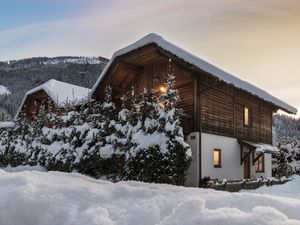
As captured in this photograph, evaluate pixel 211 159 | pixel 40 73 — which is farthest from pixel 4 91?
pixel 211 159

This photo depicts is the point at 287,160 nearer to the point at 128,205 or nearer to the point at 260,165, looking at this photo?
the point at 260,165

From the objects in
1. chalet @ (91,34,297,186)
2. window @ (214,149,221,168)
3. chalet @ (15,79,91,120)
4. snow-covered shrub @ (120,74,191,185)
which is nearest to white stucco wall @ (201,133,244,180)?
chalet @ (91,34,297,186)

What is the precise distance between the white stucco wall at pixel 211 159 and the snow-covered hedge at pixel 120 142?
3144 millimetres

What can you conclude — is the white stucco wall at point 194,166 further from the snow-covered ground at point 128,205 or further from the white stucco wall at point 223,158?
the snow-covered ground at point 128,205

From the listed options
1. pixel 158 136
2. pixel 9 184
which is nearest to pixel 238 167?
pixel 158 136

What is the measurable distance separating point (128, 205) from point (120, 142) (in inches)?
414

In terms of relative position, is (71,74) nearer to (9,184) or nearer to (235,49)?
(235,49)

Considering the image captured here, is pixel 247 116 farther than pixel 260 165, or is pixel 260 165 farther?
pixel 260 165

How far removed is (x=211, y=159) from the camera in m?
18.0

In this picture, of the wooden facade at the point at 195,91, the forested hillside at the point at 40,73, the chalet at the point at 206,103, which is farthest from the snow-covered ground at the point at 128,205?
the forested hillside at the point at 40,73

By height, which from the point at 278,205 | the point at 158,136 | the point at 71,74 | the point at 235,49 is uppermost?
the point at 71,74

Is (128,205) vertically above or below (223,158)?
below

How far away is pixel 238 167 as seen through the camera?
2039cm

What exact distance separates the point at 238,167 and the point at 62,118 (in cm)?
972
